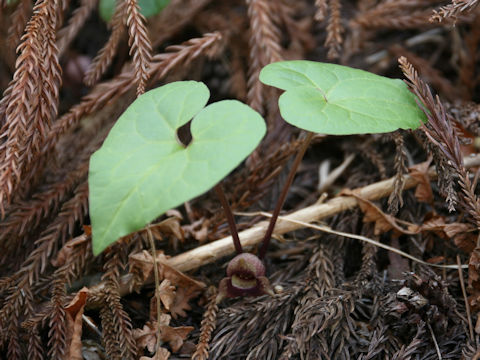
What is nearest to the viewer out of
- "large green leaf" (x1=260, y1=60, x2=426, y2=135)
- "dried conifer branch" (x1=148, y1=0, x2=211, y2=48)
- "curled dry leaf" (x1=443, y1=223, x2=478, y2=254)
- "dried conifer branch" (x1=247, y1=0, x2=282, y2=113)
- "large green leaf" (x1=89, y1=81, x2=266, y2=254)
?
"large green leaf" (x1=89, y1=81, x2=266, y2=254)

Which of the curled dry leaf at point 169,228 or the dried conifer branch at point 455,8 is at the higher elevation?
the dried conifer branch at point 455,8

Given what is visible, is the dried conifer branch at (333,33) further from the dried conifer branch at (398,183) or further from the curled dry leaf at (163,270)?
the curled dry leaf at (163,270)

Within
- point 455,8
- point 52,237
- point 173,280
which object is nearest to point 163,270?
point 173,280

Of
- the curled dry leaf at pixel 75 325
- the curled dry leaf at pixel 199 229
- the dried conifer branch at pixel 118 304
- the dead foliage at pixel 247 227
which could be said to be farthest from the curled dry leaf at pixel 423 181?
the curled dry leaf at pixel 75 325

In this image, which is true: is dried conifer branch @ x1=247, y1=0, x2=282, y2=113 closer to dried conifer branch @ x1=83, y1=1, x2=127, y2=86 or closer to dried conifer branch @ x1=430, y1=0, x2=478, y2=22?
dried conifer branch @ x1=83, y1=1, x2=127, y2=86

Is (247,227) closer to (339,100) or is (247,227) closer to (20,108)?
(339,100)

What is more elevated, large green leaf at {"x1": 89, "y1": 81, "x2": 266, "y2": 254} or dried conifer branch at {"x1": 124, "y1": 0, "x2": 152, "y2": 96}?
dried conifer branch at {"x1": 124, "y1": 0, "x2": 152, "y2": 96}

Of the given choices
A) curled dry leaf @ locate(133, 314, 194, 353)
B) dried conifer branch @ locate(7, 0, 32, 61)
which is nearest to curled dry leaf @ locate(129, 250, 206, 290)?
curled dry leaf @ locate(133, 314, 194, 353)
